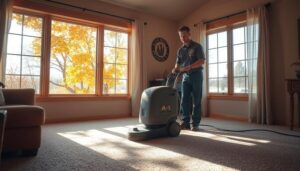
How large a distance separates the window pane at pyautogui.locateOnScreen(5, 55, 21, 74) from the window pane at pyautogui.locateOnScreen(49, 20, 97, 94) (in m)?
0.48

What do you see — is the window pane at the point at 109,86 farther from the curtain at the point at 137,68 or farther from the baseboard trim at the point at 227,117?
the baseboard trim at the point at 227,117

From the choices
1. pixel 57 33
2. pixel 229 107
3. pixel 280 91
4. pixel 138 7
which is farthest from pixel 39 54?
pixel 280 91

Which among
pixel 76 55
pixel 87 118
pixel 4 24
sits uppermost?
pixel 4 24

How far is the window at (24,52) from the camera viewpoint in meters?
3.34

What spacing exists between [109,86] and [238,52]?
2.58m

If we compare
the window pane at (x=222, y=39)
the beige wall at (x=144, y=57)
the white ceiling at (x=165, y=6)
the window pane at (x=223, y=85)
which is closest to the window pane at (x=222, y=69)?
the window pane at (x=223, y=85)

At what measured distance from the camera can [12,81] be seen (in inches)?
131

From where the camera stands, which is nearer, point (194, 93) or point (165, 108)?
point (165, 108)

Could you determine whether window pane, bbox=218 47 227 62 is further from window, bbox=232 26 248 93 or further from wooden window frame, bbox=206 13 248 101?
window, bbox=232 26 248 93

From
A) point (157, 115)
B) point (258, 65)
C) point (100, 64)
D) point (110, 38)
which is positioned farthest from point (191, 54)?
point (110, 38)

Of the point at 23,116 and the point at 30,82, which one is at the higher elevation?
the point at 30,82

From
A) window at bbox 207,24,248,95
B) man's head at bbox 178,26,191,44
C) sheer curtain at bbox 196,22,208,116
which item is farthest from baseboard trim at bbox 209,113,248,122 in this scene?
man's head at bbox 178,26,191,44

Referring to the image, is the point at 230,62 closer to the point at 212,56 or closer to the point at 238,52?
the point at 238,52

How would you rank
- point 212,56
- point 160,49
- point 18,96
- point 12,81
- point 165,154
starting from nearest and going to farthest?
1. point 165,154
2. point 18,96
3. point 12,81
4. point 212,56
5. point 160,49
